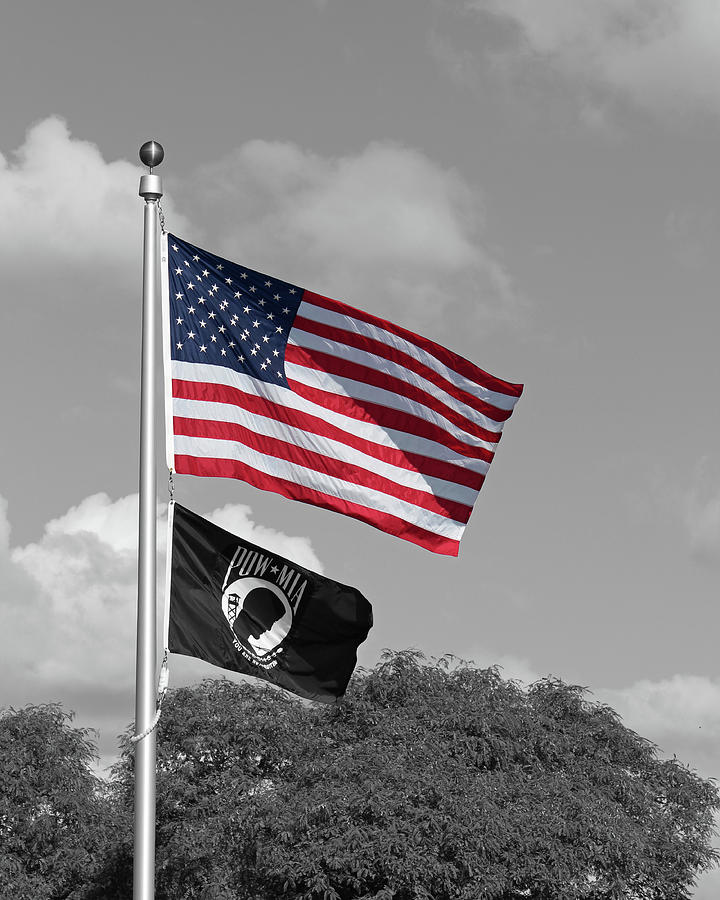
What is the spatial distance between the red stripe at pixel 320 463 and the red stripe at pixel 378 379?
2.66ft

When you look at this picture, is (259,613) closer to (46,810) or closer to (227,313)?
(227,313)

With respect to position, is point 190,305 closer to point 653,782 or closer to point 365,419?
point 365,419

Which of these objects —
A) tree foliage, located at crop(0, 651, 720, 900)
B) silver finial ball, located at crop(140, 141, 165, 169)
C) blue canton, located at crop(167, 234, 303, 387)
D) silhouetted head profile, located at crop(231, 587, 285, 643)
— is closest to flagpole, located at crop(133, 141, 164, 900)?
silver finial ball, located at crop(140, 141, 165, 169)

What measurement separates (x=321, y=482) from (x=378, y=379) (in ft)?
4.37

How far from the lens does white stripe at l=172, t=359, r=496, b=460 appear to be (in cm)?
1218

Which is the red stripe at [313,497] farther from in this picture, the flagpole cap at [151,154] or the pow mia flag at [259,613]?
the flagpole cap at [151,154]

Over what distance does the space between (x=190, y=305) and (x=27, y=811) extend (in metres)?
42.1

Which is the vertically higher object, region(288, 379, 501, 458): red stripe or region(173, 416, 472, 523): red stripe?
region(288, 379, 501, 458): red stripe

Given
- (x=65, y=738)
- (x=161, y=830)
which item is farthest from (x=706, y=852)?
(x=65, y=738)

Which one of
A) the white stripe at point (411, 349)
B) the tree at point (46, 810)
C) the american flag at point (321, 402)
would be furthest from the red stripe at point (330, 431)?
the tree at point (46, 810)

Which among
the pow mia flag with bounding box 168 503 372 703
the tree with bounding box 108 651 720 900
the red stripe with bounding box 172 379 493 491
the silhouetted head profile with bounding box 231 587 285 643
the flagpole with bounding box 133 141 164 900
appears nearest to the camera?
the flagpole with bounding box 133 141 164 900

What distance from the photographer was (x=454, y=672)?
53062 millimetres

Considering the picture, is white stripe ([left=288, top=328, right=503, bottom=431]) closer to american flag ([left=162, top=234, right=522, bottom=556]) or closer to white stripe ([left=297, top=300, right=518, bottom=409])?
american flag ([left=162, top=234, right=522, bottom=556])

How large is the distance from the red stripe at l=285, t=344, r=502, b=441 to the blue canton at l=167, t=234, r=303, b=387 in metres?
0.23
